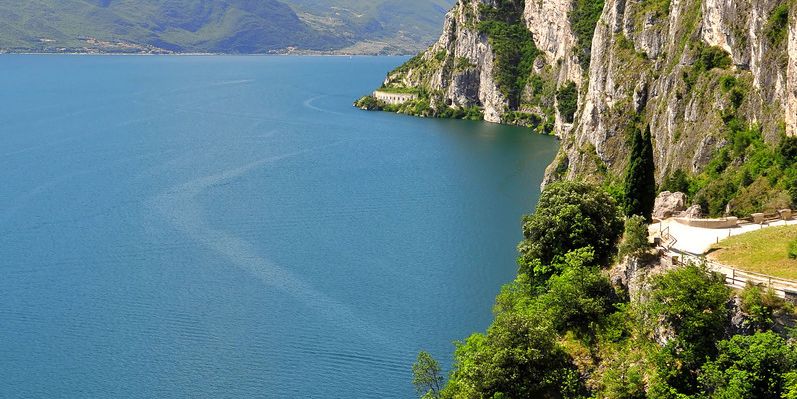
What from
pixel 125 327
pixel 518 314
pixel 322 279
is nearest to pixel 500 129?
pixel 322 279

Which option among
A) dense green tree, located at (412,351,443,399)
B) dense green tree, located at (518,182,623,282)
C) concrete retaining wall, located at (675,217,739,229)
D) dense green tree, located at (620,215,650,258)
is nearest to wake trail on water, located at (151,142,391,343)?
dense green tree, located at (412,351,443,399)

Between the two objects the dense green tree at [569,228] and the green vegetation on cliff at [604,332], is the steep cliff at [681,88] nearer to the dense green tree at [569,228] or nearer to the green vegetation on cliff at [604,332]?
the dense green tree at [569,228]

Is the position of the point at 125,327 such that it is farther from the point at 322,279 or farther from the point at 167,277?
the point at 322,279

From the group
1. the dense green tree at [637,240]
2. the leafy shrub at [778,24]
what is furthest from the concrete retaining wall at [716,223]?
the leafy shrub at [778,24]

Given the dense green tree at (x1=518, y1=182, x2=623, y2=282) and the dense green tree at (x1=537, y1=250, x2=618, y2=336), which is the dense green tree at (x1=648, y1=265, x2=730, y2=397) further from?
the dense green tree at (x1=518, y1=182, x2=623, y2=282)

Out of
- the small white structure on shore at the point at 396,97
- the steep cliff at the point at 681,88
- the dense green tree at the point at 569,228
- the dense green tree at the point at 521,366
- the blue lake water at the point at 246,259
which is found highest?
the steep cliff at the point at 681,88

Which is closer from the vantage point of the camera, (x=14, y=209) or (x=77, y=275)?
(x=77, y=275)

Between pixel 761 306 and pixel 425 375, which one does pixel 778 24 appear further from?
pixel 425 375
